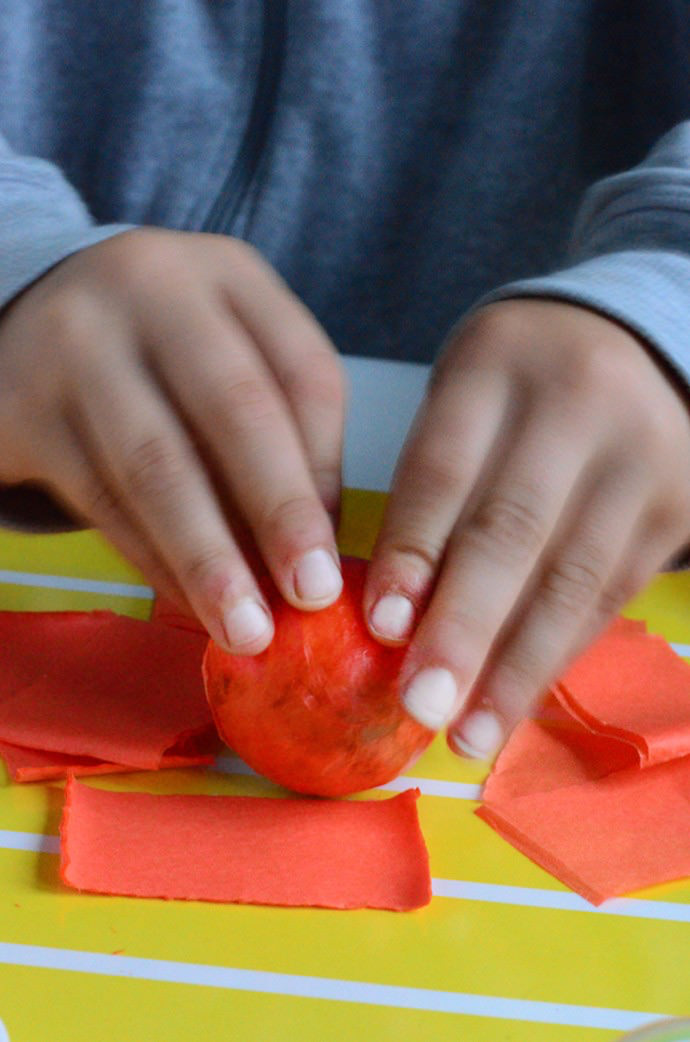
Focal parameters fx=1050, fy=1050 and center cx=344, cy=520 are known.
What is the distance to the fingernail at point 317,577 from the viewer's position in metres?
0.50

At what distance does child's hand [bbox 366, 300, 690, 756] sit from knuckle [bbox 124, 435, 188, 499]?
0.11 meters

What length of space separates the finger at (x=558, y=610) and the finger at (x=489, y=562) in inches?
0.6

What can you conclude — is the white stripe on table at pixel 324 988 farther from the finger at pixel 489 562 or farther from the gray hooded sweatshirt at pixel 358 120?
the gray hooded sweatshirt at pixel 358 120

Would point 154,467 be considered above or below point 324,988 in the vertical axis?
above

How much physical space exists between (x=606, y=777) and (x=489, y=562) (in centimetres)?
19

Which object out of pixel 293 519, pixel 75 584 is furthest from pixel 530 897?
pixel 75 584

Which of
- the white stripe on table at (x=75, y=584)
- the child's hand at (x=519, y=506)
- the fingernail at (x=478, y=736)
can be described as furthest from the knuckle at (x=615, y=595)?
the white stripe on table at (x=75, y=584)

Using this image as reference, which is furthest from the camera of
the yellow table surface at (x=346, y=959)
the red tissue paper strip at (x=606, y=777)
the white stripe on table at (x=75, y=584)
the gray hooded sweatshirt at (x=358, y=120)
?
the gray hooded sweatshirt at (x=358, y=120)

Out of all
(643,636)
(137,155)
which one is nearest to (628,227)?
A: (643,636)

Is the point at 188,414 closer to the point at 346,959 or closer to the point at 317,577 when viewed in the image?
the point at 317,577

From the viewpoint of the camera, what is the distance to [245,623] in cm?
50

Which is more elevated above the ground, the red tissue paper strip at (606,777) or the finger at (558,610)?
the finger at (558,610)

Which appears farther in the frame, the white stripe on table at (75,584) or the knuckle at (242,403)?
the white stripe on table at (75,584)

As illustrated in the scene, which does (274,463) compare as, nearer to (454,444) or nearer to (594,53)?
(454,444)
